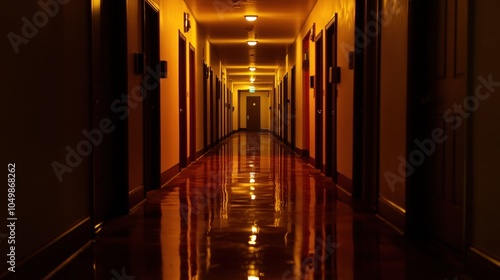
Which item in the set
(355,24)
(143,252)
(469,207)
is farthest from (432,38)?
(143,252)

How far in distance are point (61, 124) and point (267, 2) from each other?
6.34 metres

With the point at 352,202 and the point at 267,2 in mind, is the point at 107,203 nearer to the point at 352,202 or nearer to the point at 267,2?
the point at 352,202

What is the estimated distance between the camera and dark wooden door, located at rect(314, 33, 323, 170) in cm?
867

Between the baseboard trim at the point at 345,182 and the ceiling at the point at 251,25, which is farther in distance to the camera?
the ceiling at the point at 251,25

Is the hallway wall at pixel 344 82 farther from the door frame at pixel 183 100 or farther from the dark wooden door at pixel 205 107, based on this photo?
the dark wooden door at pixel 205 107

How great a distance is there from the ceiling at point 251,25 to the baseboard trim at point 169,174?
2895mm

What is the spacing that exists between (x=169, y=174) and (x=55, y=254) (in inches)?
167

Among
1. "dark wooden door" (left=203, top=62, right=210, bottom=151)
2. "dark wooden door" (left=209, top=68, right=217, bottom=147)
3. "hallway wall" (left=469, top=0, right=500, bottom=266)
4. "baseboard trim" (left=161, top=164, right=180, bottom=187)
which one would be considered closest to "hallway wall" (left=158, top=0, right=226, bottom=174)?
"baseboard trim" (left=161, top=164, right=180, bottom=187)

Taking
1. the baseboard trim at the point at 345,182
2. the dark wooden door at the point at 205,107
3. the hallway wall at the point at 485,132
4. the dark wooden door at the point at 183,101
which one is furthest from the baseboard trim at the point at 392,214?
the dark wooden door at the point at 205,107

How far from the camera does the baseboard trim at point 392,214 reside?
3957 millimetres

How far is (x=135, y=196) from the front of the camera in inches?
202

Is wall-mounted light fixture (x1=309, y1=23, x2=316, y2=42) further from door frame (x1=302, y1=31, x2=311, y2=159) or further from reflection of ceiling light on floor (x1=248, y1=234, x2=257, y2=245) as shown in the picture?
reflection of ceiling light on floor (x1=248, y1=234, x2=257, y2=245)

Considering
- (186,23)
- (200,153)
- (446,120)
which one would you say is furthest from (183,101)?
(446,120)

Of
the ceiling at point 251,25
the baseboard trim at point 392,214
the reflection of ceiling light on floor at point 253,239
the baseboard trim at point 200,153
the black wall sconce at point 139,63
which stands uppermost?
the ceiling at point 251,25
